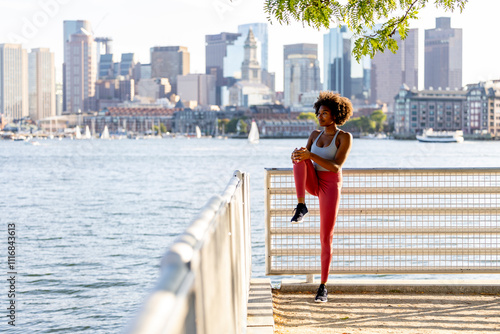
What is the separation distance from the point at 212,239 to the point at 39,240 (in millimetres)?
20680

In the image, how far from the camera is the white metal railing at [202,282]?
5.45 ft

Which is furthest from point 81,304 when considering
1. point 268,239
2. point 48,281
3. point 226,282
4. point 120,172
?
point 120,172

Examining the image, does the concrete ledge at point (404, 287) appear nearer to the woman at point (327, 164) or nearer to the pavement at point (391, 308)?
the pavement at point (391, 308)

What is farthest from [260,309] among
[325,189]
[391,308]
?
[391,308]

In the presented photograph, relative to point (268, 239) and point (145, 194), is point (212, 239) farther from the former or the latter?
point (145, 194)

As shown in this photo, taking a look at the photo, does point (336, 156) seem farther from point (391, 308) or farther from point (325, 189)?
point (391, 308)

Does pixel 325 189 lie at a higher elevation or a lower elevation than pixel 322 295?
higher

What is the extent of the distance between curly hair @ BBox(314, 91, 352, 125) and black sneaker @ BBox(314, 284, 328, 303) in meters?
1.42

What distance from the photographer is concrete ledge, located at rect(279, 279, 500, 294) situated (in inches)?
275

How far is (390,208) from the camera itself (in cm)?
707

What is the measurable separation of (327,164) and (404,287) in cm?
175

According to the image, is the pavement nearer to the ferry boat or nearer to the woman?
the woman

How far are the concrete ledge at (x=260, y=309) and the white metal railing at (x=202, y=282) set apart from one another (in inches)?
33.8

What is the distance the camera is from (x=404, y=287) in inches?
276
